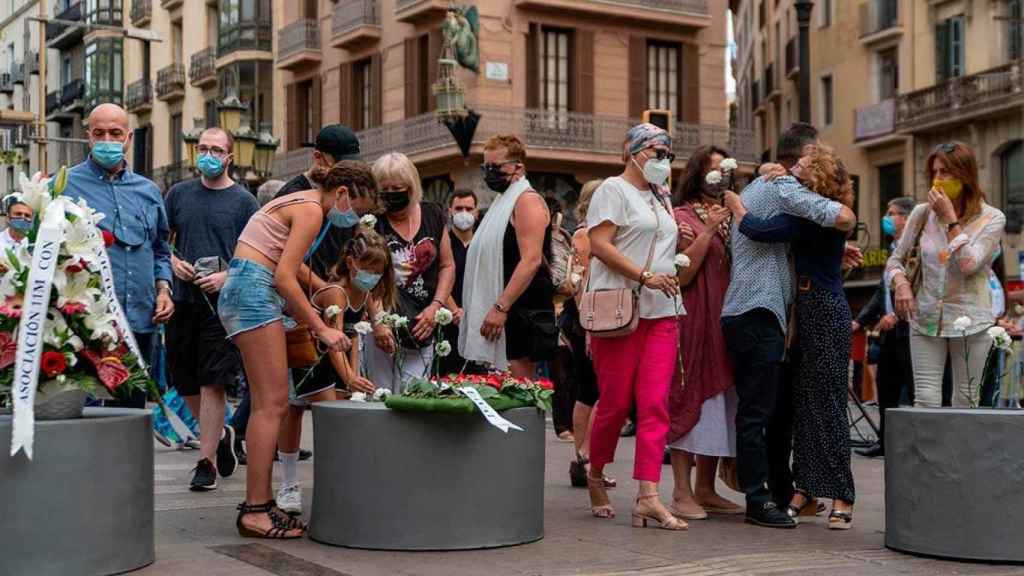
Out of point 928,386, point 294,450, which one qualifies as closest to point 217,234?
point 294,450

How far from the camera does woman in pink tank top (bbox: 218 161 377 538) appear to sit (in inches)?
262

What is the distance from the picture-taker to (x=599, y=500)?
786 centimetres

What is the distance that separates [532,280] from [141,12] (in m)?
47.9

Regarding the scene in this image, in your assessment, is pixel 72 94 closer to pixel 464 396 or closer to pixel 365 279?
pixel 365 279

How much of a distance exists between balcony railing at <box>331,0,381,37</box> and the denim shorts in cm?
3182

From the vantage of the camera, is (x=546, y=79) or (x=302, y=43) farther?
(x=302, y=43)

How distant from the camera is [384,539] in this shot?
21.3 feet

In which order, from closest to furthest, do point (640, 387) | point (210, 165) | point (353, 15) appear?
point (640, 387), point (210, 165), point (353, 15)

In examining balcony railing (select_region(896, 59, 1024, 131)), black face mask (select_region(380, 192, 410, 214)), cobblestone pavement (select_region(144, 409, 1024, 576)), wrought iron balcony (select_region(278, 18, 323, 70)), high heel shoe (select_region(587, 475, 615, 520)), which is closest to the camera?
cobblestone pavement (select_region(144, 409, 1024, 576))

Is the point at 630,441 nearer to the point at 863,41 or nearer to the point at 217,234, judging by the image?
the point at 217,234

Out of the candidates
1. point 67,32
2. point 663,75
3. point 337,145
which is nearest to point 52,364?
point 337,145

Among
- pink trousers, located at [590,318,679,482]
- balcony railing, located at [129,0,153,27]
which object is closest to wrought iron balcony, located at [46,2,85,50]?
balcony railing, located at [129,0,153,27]

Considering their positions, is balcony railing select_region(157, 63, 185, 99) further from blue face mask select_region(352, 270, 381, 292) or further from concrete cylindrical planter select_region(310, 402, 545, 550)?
concrete cylindrical planter select_region(310, 402, 545, 550)

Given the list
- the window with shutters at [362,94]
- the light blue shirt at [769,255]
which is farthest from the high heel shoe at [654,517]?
the window with shutters at [362,94]
